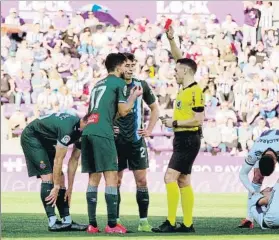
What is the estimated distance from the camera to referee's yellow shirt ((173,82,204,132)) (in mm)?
11250

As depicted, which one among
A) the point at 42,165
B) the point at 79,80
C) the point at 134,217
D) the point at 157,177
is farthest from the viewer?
the point at 79,80

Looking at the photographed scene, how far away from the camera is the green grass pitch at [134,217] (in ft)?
34.4

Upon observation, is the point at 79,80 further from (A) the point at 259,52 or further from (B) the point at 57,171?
(B) the point at 57,171

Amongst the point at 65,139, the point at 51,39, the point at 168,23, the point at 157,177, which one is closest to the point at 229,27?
the point at 51,39

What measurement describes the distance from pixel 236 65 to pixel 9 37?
6484mm

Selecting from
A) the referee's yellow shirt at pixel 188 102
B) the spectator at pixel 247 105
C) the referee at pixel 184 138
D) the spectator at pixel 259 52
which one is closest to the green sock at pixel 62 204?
the referee at pixel 184 138

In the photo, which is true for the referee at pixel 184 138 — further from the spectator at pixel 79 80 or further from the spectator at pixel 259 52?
the spectator at pixel 259 52

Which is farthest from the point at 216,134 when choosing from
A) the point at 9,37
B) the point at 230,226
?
the point at 230,226

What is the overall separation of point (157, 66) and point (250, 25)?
301 centimetres

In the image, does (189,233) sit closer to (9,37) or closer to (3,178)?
(3,178)

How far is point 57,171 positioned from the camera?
1083 cm

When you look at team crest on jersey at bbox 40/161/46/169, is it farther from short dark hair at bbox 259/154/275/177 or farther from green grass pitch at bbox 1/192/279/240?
short dark hair at bbox 259/154/275/177

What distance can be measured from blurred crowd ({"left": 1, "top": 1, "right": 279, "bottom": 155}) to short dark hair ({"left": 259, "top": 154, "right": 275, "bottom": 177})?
1352cm

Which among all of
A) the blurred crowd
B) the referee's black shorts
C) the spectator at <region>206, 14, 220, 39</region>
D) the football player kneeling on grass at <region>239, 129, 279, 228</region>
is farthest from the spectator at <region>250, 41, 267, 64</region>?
the referee's black shorts
